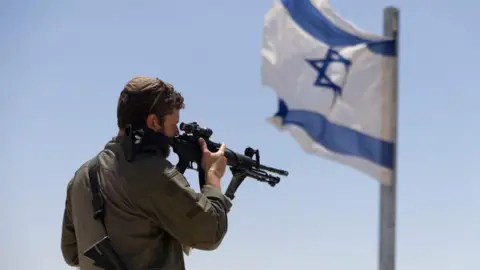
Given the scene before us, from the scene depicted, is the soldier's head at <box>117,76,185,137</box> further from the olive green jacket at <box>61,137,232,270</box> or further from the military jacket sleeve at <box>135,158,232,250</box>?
the military jacket sleeve at <box>135,158,232,250</box>

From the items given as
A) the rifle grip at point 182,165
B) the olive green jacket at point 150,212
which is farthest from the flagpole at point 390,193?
the olive green jacket at point 150,212

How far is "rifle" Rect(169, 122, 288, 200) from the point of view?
12.2ft

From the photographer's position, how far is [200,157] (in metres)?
3.74

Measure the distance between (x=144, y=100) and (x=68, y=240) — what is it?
0.94 metres

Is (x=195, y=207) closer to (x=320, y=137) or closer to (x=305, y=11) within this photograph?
(x=320, y=137)

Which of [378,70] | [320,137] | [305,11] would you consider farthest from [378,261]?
[305,11]

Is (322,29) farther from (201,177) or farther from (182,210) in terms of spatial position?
(182,210)

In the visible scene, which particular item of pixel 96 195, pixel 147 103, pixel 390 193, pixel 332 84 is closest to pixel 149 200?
pixel 96 195

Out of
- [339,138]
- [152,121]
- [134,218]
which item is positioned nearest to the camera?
[134,218]

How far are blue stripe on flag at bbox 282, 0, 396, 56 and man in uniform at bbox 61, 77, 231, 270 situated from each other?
14.3 feet

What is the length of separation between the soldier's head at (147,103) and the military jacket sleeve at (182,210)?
0.28 m

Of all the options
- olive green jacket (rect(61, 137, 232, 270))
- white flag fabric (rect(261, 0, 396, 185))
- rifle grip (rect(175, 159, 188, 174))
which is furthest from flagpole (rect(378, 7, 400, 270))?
olive green jacket (rect(61, 137, 232, 270))

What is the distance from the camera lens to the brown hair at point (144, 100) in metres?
3.37

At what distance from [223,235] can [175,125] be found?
581 millimetres
